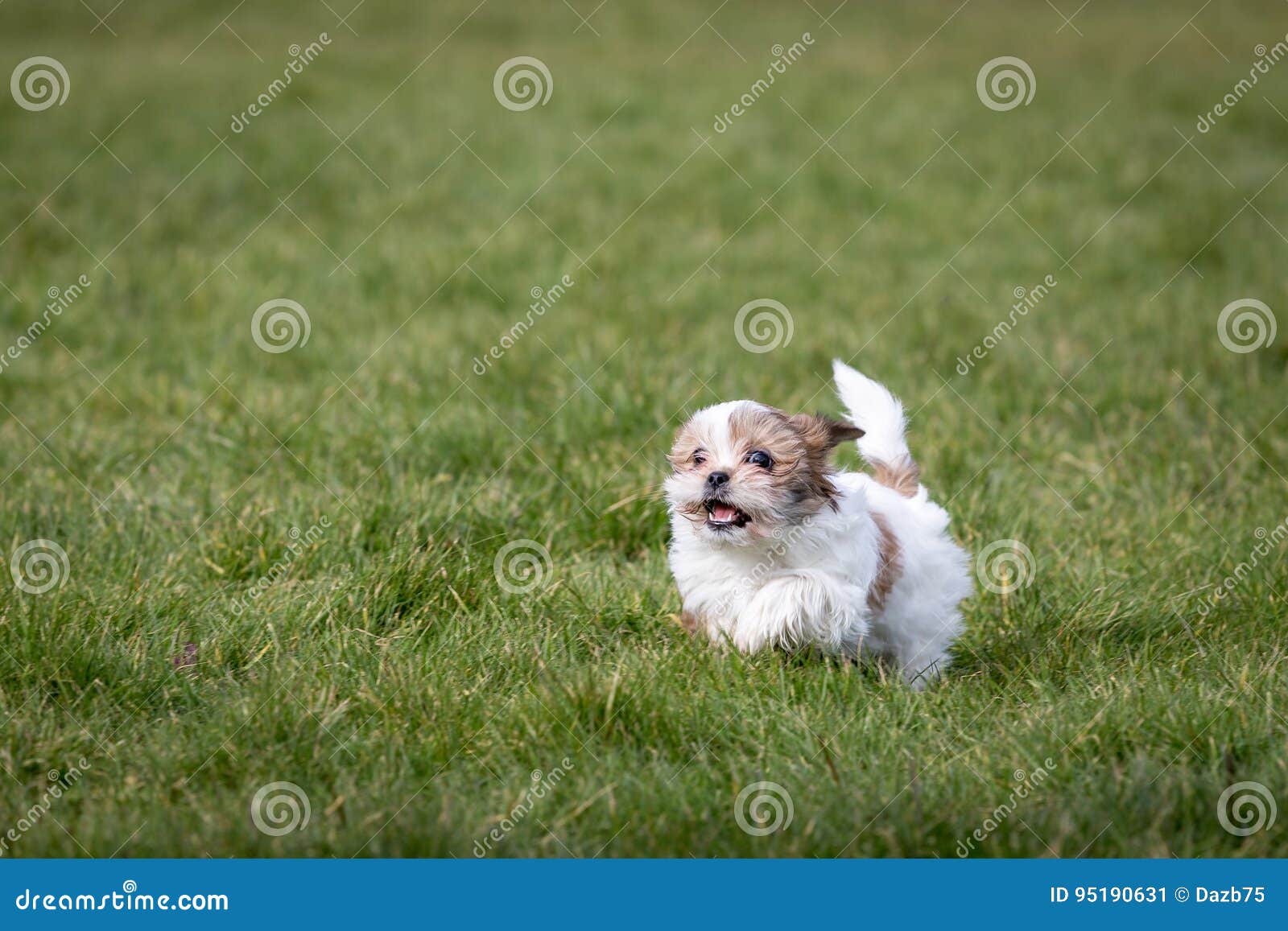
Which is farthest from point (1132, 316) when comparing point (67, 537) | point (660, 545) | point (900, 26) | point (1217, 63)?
point (900, 26)

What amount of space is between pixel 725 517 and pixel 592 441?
211cm

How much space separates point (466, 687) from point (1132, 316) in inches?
218

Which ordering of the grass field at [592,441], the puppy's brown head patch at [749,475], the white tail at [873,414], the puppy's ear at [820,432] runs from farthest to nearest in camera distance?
the white tail at [873,414] < the puppy's ear at [820,432] < the puppy's brown head patch at [749,475] < the grass field at [592,441]

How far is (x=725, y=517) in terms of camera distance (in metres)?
3.62

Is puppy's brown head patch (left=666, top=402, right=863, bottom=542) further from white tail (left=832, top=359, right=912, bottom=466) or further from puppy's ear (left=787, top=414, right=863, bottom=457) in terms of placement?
white tail (left=832, top=359, right=912, bottom=466)

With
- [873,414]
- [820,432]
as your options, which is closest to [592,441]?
[873,414]

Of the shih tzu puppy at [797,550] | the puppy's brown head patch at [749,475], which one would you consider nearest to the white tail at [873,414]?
the shih tzu puppy at [797,550]

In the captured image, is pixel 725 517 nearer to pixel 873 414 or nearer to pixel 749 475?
pixel 749 475

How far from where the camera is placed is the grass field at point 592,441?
3311 millimetres

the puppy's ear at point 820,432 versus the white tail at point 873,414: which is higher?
the white tail at point 873,414

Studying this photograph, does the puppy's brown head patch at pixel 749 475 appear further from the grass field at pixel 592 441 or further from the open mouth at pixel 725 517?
the grass field at pixel 592 441

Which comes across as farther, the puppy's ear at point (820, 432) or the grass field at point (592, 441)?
the puppy's ear at point (820, 432)

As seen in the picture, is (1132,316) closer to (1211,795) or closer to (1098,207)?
(1098,207)

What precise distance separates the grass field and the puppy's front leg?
11cm
